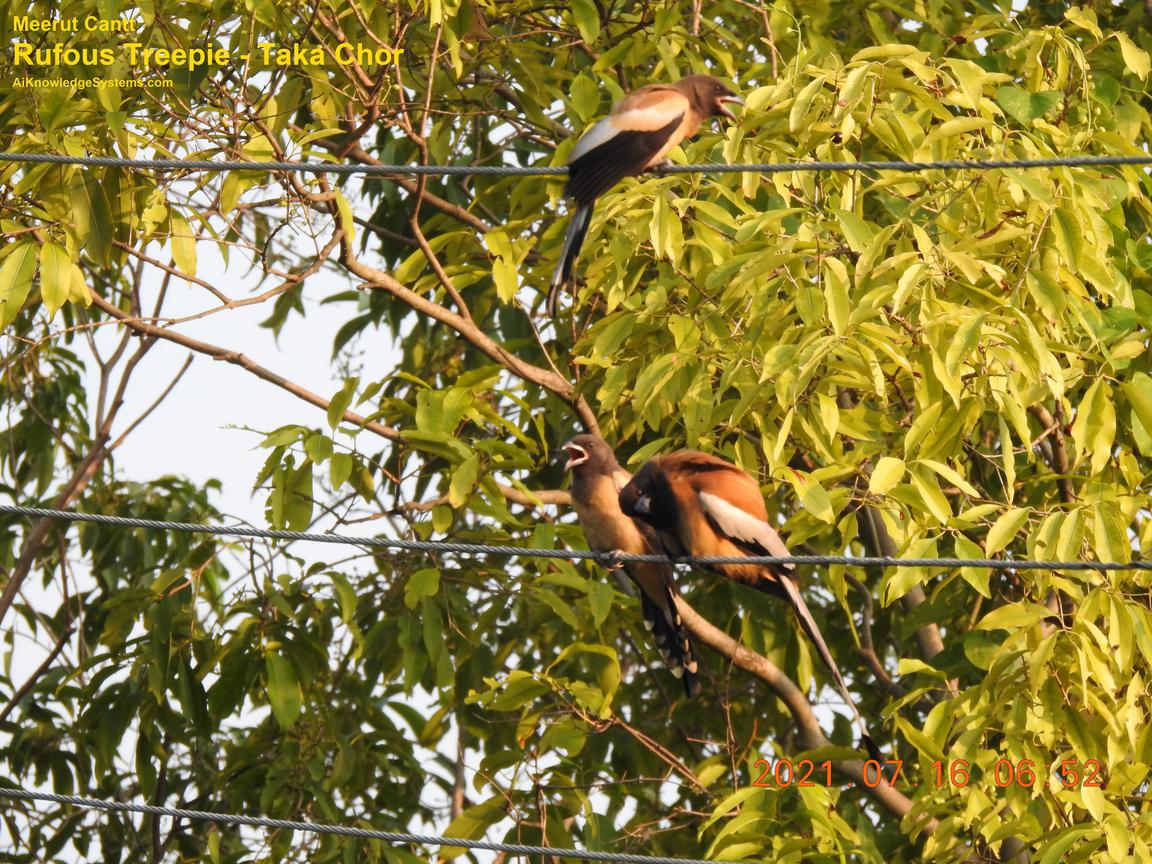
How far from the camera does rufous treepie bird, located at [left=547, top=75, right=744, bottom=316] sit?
456cm

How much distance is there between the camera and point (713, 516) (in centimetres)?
459

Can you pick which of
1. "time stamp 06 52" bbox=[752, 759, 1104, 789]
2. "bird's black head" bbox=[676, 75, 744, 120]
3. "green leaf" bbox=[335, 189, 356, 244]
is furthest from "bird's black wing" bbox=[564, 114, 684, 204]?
"time stamp 06 52" bbox=[752, 759, 1104, 789]

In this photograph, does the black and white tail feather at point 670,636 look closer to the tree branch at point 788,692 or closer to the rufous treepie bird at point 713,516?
the tree branch at point 788,692

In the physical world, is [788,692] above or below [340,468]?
below

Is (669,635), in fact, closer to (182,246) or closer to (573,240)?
(573,240)

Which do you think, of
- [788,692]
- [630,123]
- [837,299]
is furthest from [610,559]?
[630,123]

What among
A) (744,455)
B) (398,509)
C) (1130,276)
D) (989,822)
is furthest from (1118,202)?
(398,509)

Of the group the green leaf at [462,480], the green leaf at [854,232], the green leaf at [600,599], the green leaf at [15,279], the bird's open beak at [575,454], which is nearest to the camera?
the green leaf at [15,279]

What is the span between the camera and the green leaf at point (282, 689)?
464 cm

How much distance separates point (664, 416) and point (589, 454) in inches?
12.5

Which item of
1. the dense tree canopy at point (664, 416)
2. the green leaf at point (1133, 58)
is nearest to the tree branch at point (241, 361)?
the dense tree canopy at point (664, 416)

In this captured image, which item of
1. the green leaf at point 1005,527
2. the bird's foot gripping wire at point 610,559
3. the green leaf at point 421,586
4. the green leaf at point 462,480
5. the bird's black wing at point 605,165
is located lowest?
the green leaf at point 1005,527

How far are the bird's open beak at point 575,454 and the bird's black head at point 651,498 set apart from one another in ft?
0.98

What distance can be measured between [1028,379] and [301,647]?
2.54m
